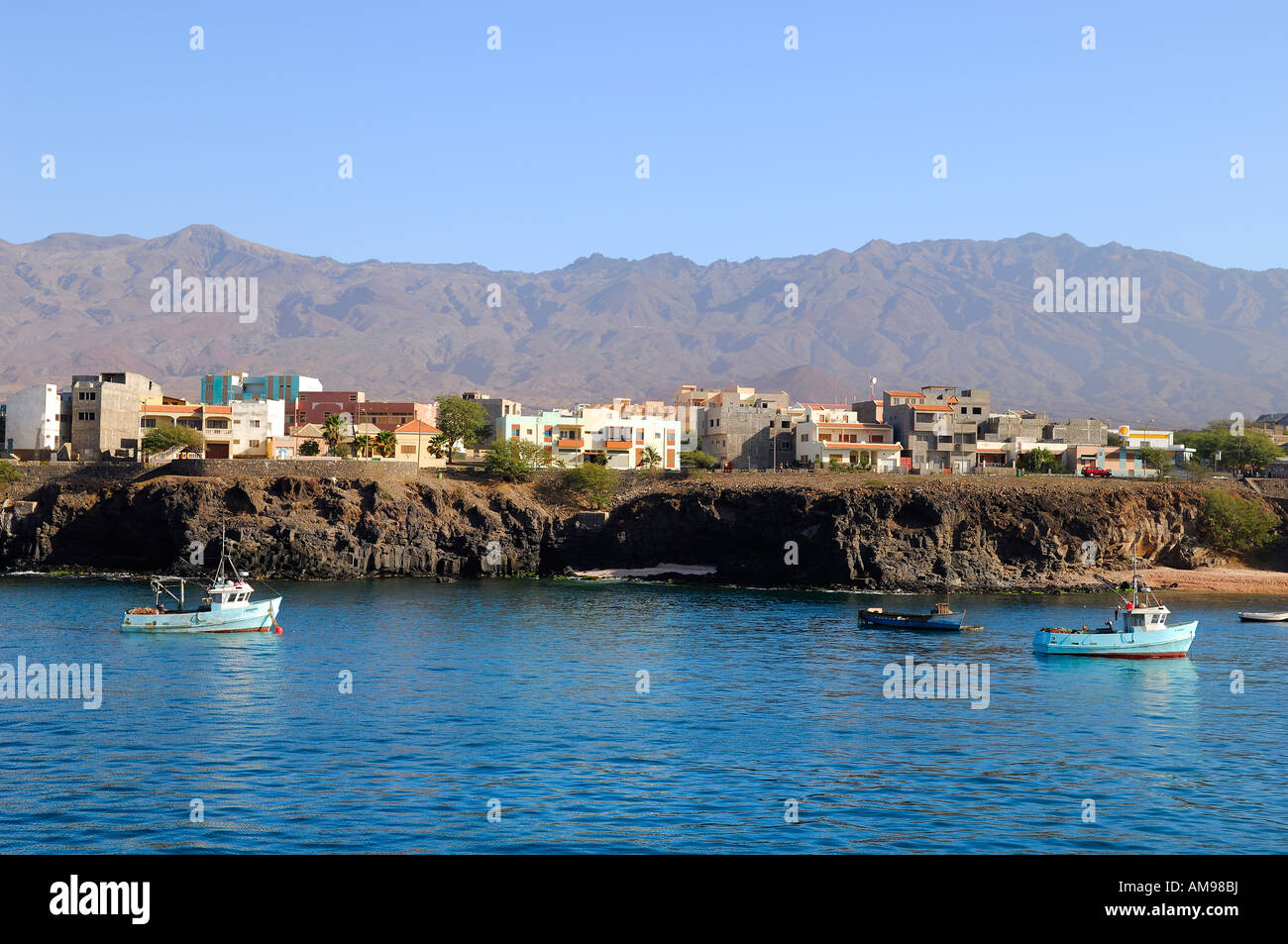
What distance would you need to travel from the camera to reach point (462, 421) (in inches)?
5477

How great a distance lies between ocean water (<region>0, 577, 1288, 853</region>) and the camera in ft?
92.7

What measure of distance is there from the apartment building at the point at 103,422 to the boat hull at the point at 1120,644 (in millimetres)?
99381

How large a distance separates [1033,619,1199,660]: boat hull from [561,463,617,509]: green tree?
58963mm

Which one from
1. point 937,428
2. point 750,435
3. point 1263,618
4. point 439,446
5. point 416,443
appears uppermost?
point 937,428

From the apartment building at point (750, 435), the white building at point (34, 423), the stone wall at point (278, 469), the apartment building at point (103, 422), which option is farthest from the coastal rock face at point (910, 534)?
the white building at point (34, 423)

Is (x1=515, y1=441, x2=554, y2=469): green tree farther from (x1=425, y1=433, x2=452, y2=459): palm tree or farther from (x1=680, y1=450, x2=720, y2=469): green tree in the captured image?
(x1=680, y1=450, x2=720, y2=469): green tree

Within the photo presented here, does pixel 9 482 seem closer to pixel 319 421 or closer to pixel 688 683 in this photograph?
pixel 319 421

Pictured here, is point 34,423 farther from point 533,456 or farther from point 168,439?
point 533,456

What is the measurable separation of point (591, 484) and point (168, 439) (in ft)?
146

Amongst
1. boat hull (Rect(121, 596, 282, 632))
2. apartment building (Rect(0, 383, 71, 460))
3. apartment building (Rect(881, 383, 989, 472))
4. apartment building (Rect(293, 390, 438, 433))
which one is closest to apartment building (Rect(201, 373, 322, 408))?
apartment building (Rect(293, 390, 438, 433))

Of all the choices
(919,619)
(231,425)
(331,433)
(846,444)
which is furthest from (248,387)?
(919,619)

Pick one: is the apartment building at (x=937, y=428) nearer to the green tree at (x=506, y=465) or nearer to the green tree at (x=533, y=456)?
the green tree at (x=533, y=456)

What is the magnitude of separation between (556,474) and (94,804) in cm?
9104
